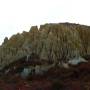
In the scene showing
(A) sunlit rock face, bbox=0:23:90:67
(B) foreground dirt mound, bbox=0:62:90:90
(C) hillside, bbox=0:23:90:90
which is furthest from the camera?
(A) sunlit rock face, bbox=0:23:90:67

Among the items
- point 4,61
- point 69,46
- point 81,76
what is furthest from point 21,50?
point 81,76

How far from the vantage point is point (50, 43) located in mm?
91562

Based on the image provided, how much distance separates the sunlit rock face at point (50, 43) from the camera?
89562mm

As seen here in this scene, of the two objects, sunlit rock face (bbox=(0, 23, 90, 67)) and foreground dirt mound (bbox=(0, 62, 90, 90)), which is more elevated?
sunlit rock face (bbox=(0, 23, 90, 67))

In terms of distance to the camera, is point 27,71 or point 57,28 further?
point 57,28

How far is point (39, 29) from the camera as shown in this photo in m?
100

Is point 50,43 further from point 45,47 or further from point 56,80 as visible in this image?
point 56,80

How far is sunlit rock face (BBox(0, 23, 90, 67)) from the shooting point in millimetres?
89562

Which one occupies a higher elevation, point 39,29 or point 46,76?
point 39,29

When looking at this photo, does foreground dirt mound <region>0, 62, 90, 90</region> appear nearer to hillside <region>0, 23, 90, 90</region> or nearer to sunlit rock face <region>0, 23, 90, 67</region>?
hillside <region>0, 23, 90, 90</region>

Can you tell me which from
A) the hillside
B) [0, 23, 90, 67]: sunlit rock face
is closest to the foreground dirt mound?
the hillside

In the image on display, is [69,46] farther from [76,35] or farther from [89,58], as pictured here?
[89,58]

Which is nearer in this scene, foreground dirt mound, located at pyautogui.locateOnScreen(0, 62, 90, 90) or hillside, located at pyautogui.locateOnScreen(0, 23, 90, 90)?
foreground dirt mound, located at pyautogui.locateOnScreen(0, 62, 90, 90)

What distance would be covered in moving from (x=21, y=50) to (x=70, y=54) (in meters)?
10.9
